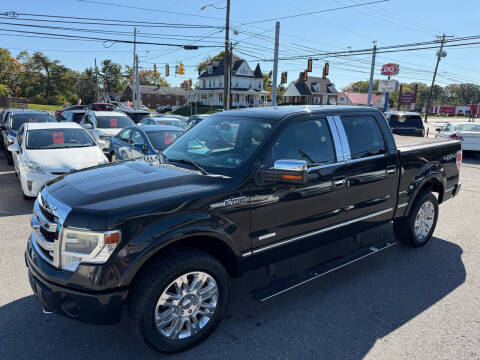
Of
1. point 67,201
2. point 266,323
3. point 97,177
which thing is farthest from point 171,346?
point 97,177

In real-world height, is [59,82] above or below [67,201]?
above

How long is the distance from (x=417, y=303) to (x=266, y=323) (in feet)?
5.45

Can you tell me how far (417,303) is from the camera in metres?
3.62

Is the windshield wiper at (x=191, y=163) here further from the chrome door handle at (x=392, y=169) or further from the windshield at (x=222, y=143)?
the chrome door handle at (x=392, y=169)

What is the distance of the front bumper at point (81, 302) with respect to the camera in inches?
95.6

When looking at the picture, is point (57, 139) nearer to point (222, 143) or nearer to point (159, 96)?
point (222, 143)

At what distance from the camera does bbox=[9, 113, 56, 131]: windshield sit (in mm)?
11891

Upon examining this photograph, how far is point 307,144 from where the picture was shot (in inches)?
140

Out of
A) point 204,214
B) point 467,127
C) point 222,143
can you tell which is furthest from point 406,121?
point 204,214

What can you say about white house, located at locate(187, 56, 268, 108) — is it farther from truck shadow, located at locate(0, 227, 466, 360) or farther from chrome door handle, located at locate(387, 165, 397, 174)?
truck shadow, located at locate(0, 227, 466, 360)

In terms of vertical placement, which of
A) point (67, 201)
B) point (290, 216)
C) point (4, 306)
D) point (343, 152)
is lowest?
point (4, 306)

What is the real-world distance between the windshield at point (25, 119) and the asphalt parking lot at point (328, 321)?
890cm

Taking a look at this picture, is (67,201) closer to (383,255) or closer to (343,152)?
(343,152)

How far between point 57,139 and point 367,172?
7098 millimetres
